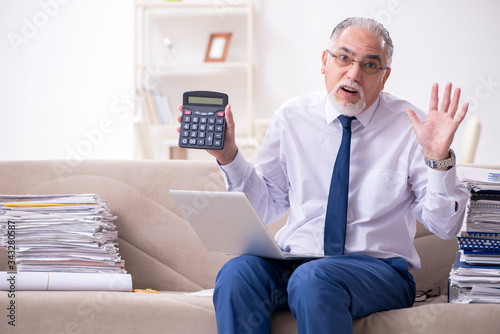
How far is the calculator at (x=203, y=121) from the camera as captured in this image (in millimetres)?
1391

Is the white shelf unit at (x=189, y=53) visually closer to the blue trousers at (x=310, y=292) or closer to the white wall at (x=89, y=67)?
the white wall at (x=89, y=67)

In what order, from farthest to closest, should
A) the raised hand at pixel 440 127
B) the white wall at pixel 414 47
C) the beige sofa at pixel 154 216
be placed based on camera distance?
the white wall at pixel 414 47
the beige sofa at pixel 154 216
the raised hand at pixel 440 127

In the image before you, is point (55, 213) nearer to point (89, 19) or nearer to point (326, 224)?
point (326, 224)

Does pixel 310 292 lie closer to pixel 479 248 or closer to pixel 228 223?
pixel 228 223

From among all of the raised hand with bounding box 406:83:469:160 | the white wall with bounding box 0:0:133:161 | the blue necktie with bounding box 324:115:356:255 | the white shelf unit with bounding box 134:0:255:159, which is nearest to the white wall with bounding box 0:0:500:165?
the white wall with bounding box 0:0:133:161

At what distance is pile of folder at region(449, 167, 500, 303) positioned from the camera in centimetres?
139

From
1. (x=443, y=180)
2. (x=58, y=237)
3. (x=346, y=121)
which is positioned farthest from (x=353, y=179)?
(x=58, y=237)

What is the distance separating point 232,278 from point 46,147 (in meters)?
Answer: 3.66

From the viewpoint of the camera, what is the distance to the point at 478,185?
1438 mm

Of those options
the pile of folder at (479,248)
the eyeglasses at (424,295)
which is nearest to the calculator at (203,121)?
the pile of folder at (479,248)

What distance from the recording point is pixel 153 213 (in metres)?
1.80

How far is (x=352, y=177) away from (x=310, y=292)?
1.40 feet

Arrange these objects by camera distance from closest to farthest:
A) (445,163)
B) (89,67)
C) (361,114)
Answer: (445,163), (361,114), (89,67)

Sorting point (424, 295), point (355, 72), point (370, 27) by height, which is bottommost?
point (424, 295)
